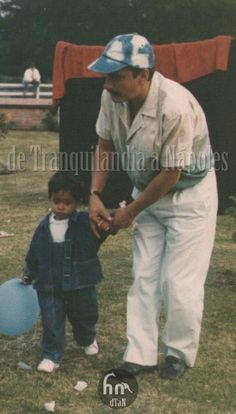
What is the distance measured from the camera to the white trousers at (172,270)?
419cm

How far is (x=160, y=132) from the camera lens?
→ 3922 millimetres

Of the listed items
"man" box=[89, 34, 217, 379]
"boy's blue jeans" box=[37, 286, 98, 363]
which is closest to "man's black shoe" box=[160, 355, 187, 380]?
"man" box=[89, 34, 217, 379]

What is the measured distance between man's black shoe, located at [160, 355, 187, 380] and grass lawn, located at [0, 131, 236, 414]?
0.04 metres

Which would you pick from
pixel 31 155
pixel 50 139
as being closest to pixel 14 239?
pixel 31 155

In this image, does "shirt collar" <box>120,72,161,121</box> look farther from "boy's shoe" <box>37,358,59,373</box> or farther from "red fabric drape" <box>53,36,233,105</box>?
"red fabric drape" <box>53,36,233,105</box>

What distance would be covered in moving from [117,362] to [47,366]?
1.40 ft

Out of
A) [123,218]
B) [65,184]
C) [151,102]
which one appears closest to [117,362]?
[123,218]

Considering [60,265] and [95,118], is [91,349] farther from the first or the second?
[95,118]

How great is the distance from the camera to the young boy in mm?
4332

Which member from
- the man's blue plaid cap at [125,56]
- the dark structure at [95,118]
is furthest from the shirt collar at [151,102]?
the dark structure at [95,118]

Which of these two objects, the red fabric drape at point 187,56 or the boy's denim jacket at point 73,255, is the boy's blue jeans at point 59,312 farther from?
the red fabric drape at point 187,56

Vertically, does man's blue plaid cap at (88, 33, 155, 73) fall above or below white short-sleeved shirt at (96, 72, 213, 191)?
above

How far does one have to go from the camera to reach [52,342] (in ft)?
14.4

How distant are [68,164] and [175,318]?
630 centimetres
